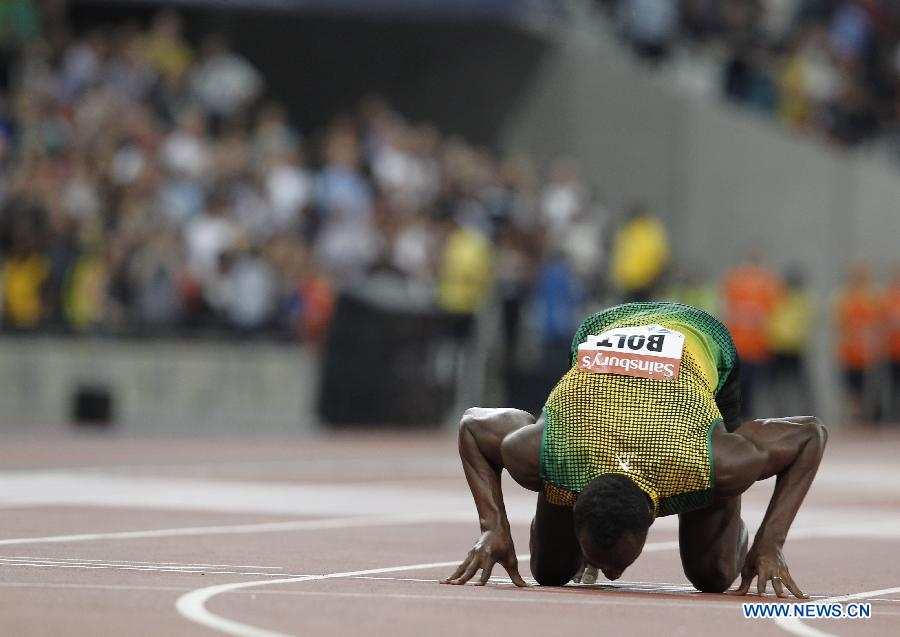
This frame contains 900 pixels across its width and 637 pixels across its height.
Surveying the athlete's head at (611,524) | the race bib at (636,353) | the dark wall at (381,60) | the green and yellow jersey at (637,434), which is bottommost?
the athlete's head at (611,524)

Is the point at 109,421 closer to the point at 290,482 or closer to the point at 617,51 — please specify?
the point at 290,482

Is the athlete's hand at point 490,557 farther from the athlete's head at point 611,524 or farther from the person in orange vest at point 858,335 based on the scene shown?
the person in orange vest at point 858,335

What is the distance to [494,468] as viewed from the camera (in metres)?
8.06

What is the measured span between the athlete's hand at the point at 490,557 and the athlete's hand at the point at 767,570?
0.89m

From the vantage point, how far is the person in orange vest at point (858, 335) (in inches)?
1129

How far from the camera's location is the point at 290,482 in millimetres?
15711

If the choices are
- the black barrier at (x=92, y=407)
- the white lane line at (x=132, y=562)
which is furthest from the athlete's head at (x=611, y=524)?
the black barrier at (x=92, y=407)

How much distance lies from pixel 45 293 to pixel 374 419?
14.5 ft

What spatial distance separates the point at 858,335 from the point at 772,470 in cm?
2148

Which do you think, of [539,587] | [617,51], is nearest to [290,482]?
[539,587]

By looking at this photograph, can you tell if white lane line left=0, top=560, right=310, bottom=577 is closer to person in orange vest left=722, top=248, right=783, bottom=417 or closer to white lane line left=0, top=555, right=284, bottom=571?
white lane line left=0, top=555, right=284, bottom=571

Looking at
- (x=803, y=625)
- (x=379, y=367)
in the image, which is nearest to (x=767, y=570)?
(x=803, y=625)

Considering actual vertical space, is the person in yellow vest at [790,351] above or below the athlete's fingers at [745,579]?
above

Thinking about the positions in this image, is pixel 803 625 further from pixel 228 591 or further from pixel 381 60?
pixel 381 60
